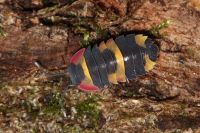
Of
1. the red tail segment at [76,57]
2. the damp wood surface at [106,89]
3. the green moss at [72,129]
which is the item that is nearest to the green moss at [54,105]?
the damp wood surface at [106,89]

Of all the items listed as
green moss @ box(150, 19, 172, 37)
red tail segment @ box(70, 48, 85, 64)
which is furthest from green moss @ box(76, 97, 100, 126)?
green moss @ box(150, 19, 172, 37)

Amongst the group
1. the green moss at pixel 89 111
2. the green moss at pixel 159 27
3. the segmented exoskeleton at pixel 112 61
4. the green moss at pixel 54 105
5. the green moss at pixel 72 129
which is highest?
the green moss at pixel 159 27

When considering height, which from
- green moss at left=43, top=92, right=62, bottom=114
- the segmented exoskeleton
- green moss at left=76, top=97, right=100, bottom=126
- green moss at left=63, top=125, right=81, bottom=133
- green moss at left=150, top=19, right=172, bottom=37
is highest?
green moss at left=150, top=19, right=172, bottom=37

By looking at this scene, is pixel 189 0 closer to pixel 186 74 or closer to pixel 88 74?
pixel 186 74

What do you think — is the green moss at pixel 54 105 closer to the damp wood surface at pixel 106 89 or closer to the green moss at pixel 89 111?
the damp wood surface at pixel 106 89

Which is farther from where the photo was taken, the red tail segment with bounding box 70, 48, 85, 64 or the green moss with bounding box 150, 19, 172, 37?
the green moss with bounding box 150, 19, 172, 37

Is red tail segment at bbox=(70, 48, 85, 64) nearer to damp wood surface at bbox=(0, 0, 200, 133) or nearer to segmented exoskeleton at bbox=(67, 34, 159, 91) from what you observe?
segmented exoskeleton at bbox=(67, 34, 159, 91)

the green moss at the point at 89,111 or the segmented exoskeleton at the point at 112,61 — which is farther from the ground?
the segmented exoskeleton at the point at 112,61
